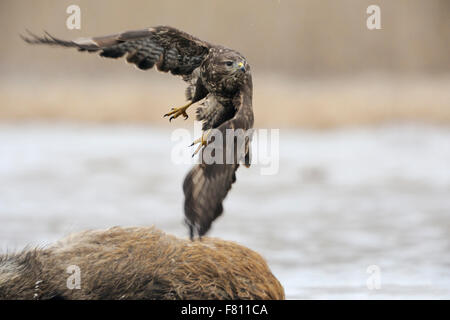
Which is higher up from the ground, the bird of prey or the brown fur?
the bird of prey

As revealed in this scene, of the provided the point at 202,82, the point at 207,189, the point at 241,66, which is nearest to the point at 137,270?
the point at 207,189

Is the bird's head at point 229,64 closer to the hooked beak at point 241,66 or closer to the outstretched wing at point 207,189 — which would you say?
the hooked beak at point 241,66

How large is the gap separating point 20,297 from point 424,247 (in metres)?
3.77

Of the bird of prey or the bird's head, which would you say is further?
the bird's head

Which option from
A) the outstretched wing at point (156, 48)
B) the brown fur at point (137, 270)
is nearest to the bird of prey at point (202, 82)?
the outstretched wing at point (156, 48)

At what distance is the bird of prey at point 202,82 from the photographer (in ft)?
8.21

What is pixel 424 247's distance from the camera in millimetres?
5641

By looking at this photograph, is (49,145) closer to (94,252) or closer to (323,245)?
(323,245)

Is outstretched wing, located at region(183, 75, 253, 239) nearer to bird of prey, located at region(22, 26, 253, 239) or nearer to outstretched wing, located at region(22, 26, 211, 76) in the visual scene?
bird of prey, located at region(22, 26, 253, 239)

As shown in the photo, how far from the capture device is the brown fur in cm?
293

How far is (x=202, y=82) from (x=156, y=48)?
0.30 meters

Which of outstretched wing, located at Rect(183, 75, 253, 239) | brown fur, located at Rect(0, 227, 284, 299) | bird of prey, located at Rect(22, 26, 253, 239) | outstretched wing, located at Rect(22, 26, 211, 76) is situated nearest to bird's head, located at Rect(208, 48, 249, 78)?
bird of prey, located at Rect(22, 26, 253, 239)

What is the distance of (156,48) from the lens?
3.14 meters

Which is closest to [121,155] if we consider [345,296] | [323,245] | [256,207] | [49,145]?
[49,145]
